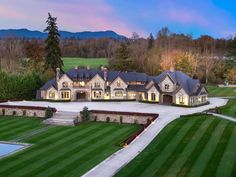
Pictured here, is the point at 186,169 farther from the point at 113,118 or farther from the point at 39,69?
the point at 39,69

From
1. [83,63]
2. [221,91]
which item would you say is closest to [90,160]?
[221,91]

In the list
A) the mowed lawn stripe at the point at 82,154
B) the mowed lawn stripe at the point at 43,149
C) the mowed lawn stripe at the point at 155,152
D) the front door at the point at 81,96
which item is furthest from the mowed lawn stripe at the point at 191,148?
the front door at the point at 81,96

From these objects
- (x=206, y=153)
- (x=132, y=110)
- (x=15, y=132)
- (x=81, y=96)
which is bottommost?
(x=206, y=153)

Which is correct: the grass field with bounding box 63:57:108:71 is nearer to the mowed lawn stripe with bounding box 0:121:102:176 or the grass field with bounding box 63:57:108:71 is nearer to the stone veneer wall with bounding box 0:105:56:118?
the stone veneer wall with bounding box 0:105:56:118

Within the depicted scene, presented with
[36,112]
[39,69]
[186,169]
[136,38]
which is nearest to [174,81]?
[36,112]

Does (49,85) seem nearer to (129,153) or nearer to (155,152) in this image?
(129,153)

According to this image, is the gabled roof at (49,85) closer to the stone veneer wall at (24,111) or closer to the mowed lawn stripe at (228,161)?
the stone veneer wall at (24,111)
